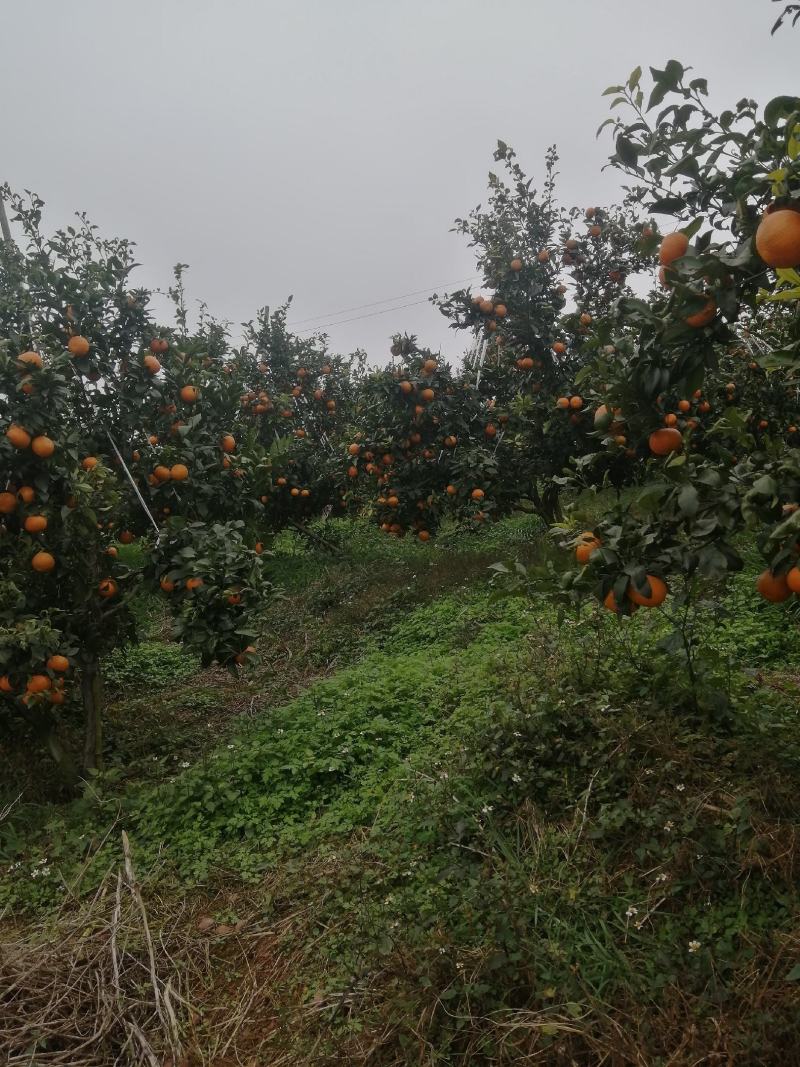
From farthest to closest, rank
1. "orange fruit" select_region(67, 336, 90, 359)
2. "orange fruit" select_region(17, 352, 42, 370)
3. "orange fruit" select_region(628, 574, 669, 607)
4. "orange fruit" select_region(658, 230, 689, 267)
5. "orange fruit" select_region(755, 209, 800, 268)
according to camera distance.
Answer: "orange fruit" select_region(67, 336, 90, 359) < "orange fruit" select_region(17, 352, 42, 370) < "orange fruit" select_region(628, 574, 669, 607) < "orange fruit" select_region(658, 230, 689, 267) < "orange fruit" select_region(755, 209, 800, 268)

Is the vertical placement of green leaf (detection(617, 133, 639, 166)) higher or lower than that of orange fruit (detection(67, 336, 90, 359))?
lower

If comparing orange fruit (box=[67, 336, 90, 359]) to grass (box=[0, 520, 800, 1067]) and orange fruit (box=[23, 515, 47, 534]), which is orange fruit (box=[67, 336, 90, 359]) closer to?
Answer: orange fruit (box=[23, 515, 47, 534])

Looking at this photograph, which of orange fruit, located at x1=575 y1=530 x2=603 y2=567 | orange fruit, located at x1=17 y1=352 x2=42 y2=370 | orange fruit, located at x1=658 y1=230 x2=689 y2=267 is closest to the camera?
orange fruit, located at x1=658 y1=230 x2=689 y2=267

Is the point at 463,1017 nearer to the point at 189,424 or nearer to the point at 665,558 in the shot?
the point at 665,558

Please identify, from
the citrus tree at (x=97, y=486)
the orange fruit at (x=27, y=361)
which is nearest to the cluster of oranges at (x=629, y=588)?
the citrus tree at (x=97, y=486)

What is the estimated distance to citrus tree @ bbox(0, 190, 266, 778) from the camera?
3.67 metres

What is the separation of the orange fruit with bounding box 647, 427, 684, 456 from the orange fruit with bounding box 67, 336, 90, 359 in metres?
3.13

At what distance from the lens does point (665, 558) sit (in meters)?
2.29

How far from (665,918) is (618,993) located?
11.4 inches

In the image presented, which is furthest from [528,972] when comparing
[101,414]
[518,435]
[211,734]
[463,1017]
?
[518,435]

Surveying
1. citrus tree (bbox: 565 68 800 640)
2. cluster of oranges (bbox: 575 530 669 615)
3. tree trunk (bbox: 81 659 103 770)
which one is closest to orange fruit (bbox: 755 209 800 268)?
citrus tree (bbox: 565 68 800 640)

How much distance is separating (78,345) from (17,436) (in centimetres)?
80

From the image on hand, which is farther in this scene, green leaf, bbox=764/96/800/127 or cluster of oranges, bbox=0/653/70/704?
cluster of oranges, bbox=0/653/70/704

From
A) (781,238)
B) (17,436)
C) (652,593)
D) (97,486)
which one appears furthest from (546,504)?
(781,238)
